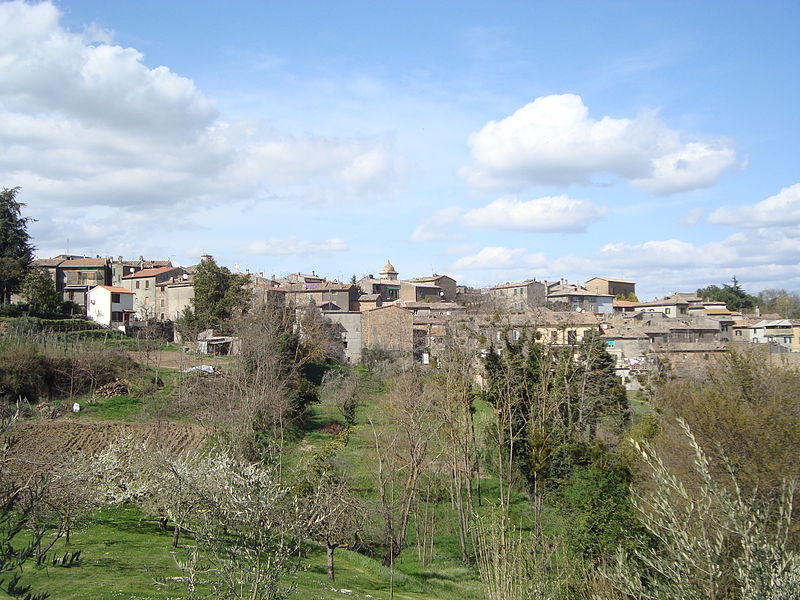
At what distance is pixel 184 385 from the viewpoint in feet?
110

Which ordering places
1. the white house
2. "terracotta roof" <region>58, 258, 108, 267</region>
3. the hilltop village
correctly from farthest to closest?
"terracotta roof" <region>58, 258, 108, 267</region> < the white house < the hilltop village

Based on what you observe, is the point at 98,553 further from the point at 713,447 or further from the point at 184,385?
the point at 184,385

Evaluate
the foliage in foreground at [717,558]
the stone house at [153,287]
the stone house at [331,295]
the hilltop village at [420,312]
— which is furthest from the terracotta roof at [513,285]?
the foliage in foreground at [717,558]

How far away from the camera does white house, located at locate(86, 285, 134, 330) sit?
193ft

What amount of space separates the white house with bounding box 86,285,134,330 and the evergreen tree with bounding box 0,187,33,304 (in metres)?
8.59

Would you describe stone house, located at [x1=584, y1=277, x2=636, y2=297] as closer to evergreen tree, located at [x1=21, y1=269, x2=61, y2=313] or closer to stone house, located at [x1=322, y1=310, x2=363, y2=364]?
stone house, located at [x1=322, y1=310, x2=363, y2=364]

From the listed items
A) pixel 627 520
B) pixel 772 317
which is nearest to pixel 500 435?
pixel 627 520

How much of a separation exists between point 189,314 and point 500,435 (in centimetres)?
3424

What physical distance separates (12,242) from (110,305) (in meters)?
10.7

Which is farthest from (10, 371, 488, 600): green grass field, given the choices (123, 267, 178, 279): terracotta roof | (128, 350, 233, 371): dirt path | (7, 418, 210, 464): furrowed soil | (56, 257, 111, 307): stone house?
(56, 257, 111, 307): stone house

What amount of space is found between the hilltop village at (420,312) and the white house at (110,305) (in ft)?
0.31

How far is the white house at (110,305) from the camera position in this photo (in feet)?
193

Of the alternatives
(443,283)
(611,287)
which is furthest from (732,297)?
(443,283)

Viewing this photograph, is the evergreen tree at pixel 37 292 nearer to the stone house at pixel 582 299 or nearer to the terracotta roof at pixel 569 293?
the stone house at pixel 582 299
